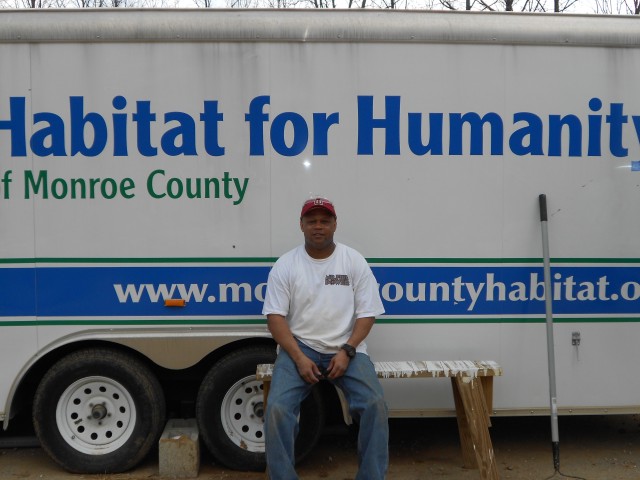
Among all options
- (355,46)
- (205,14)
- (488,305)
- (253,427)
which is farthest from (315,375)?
(205,14)

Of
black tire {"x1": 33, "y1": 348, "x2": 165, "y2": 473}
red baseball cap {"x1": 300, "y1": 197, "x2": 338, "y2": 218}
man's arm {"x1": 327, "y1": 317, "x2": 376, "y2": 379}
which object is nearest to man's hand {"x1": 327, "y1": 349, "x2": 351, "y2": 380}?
man's arm {"x1": 327, "y1": 317, "x2": 376, "y2": 379}

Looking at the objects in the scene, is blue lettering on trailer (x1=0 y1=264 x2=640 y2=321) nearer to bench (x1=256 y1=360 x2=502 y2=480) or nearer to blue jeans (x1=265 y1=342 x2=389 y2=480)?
bench (x1=256 y1=360 x2=502 y2=480)

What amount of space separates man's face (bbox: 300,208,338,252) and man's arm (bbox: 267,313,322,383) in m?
0.49

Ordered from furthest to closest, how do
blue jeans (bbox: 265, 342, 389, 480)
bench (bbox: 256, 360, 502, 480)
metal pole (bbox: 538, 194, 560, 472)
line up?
metal pole (bbox: 538, 194, 560, 472)
bench (bbox: 256, 360, 502, 480)
blue jeans (bbox: 265, 342, 389, 480)

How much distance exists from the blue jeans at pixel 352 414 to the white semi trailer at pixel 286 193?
638 millimetres

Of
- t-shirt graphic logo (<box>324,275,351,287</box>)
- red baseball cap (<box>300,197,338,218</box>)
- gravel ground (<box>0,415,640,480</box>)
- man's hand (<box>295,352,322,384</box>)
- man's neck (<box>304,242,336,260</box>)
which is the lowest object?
gravel ground (<box>0,415,640,480</box>)

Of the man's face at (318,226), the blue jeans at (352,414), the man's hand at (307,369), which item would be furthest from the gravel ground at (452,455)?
the man's face at (318,226)

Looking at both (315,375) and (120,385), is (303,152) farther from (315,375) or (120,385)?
(120,385)

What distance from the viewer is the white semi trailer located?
407 cm

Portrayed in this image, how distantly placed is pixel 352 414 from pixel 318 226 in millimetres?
1118

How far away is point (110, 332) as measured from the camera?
4.12 m

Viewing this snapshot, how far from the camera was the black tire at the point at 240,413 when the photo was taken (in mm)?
4191

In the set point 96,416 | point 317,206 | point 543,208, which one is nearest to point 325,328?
point 317,206

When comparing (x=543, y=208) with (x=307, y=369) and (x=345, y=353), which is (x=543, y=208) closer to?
(x=345, y=353)
